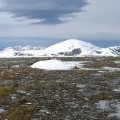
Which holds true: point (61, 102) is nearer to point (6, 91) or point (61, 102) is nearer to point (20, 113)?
point (20, 113)

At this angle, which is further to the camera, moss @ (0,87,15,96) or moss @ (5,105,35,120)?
moss @ (0,87,15,96)

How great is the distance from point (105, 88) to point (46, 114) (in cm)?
1999

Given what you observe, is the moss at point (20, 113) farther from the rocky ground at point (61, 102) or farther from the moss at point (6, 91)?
the moss at point (6, 91)

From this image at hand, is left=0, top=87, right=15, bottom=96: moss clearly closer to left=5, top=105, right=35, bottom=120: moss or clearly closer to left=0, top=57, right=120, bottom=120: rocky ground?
left=0, top=57, right=120, bottom=120: rocky ground

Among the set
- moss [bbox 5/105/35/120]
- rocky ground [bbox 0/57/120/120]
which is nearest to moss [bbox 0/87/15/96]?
rocky ground [bbox 0/57/120/120]

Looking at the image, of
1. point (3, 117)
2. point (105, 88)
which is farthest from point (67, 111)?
point (105, 88)

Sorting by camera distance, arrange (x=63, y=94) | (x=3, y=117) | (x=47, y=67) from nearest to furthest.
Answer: (x=3, y=117) → (x=63, y=94) → (x=47, y=67)

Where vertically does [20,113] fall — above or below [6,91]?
below

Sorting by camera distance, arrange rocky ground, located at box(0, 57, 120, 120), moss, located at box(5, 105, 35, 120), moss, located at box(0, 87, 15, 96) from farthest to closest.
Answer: moss, located at box(0, 87, 15, 96) → rocky ground, located at box(0, 57, 120, 120) → moss, located at box(5, 105, 35, 120)

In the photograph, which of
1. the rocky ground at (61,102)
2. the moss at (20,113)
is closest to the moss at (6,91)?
the rocky ground at (61,102)

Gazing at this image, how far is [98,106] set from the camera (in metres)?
41.2

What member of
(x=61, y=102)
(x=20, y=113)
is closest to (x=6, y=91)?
(x=61, y=102)

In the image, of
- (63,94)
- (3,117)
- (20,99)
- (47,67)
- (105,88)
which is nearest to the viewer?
(3,117)

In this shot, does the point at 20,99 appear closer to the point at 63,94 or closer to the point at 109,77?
the point at 63,94
